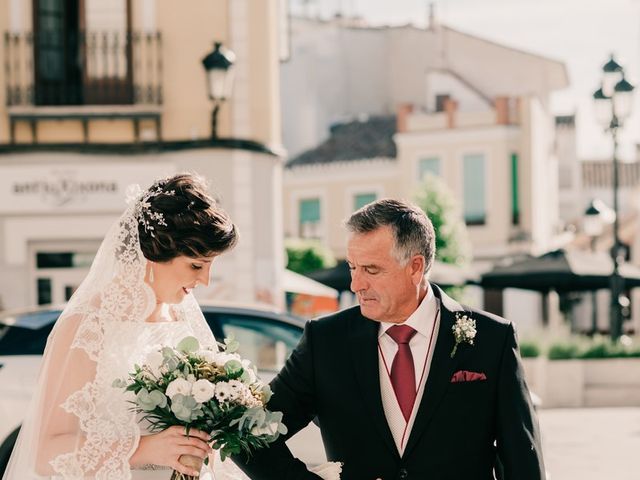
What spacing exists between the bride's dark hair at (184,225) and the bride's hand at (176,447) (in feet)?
2.11

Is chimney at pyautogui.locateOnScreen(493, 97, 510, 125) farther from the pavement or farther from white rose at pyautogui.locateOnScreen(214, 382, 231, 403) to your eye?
white rose at pyautogui.locateOnScreen(214, 382, 231, 403)

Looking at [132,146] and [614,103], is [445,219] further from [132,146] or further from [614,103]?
[132,146]

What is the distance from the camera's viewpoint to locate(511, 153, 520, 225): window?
43344 millimetres

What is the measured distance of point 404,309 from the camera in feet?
14.1

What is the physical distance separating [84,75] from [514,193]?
26954 millimetres

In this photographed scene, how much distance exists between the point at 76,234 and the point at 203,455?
14679 millimetres

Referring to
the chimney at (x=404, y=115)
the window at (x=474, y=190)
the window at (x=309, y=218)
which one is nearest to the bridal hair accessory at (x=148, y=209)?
the window at (x=474, y=190)

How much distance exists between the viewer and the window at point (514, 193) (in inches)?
1706

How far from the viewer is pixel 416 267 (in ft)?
14.0

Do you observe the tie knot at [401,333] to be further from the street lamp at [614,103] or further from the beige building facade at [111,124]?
the street lamp at [614,103]

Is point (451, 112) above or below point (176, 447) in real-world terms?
above

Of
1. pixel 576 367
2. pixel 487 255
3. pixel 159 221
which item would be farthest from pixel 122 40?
pixel 487 255

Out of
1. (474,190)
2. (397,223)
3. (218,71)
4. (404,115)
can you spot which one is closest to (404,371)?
(397,223)

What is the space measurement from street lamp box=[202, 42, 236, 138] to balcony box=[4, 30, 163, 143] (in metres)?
1.75
